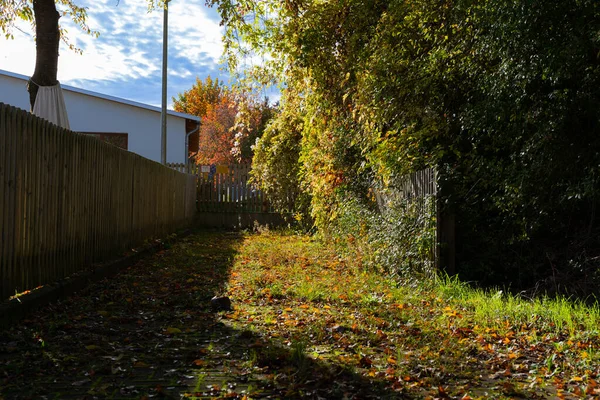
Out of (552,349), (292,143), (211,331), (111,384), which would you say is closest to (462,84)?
(552,349)

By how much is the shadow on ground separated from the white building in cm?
1779

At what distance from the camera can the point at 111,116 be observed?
23.3 metres

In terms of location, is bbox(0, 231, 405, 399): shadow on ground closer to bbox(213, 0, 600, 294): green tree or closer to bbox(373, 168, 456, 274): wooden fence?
bbox(373, 168, 456, 274): wooden fence

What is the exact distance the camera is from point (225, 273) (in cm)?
866

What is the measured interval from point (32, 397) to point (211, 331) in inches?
74.2

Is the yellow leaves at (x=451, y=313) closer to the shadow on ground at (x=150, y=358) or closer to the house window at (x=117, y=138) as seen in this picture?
the shadow on ground at (x=150, y=358)

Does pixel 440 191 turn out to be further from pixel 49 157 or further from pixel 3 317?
pixel 3 317

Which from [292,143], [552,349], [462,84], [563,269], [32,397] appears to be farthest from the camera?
[292,143]

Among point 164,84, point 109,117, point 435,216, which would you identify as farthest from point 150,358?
point 109,117

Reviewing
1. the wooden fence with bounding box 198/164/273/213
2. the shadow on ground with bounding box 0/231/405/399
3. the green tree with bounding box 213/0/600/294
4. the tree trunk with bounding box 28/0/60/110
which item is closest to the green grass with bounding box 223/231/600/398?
the shadow on ground with bounding box 0/231/405/399

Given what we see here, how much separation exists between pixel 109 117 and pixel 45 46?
1402 cm

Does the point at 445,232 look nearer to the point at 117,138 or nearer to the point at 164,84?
the point at 164,84

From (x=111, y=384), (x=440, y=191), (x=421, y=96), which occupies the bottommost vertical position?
(x=111, y=384)

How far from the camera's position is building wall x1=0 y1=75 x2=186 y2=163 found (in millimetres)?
22094
